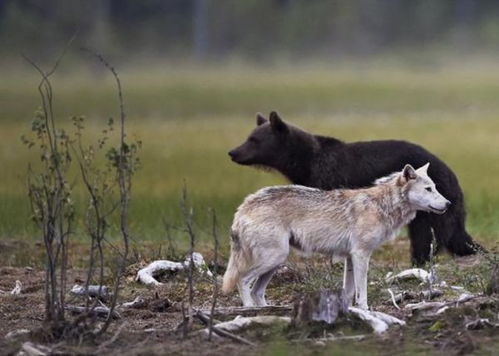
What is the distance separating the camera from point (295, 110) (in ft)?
129

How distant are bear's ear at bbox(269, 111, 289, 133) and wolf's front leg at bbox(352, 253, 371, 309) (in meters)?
4.25

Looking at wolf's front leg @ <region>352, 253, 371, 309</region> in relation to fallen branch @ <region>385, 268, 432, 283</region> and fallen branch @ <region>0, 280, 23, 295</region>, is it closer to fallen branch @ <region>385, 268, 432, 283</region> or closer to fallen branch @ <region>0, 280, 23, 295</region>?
fallen branch @ <region>385, 268, 432, 283</region>

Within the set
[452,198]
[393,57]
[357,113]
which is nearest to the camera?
[452,198]

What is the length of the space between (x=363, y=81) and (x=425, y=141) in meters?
17.4

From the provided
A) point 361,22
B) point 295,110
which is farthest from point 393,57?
point 295,110

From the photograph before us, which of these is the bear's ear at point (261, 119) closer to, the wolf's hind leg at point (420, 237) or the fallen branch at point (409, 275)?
the wolf's hind leg at point (420, 237)

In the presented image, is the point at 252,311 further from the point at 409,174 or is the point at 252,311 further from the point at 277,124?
the point at 277,124

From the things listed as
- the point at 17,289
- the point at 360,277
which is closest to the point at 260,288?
the point at 360,277

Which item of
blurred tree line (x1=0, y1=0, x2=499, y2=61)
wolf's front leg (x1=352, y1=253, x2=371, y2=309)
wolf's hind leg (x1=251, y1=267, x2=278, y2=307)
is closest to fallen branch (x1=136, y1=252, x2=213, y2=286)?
wolf's hind leg (x1=251, y1=267, x2=278, y2=307)

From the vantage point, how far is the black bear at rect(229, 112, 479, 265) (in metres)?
13.6

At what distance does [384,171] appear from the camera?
44.8 ft

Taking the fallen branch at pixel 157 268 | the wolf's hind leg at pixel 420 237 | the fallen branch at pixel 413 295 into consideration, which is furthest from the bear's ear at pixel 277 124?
the fallen branch at pixel 413 295

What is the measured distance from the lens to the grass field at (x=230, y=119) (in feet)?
60.1

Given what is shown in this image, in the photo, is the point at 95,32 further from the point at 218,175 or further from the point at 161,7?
the point at 218,175
